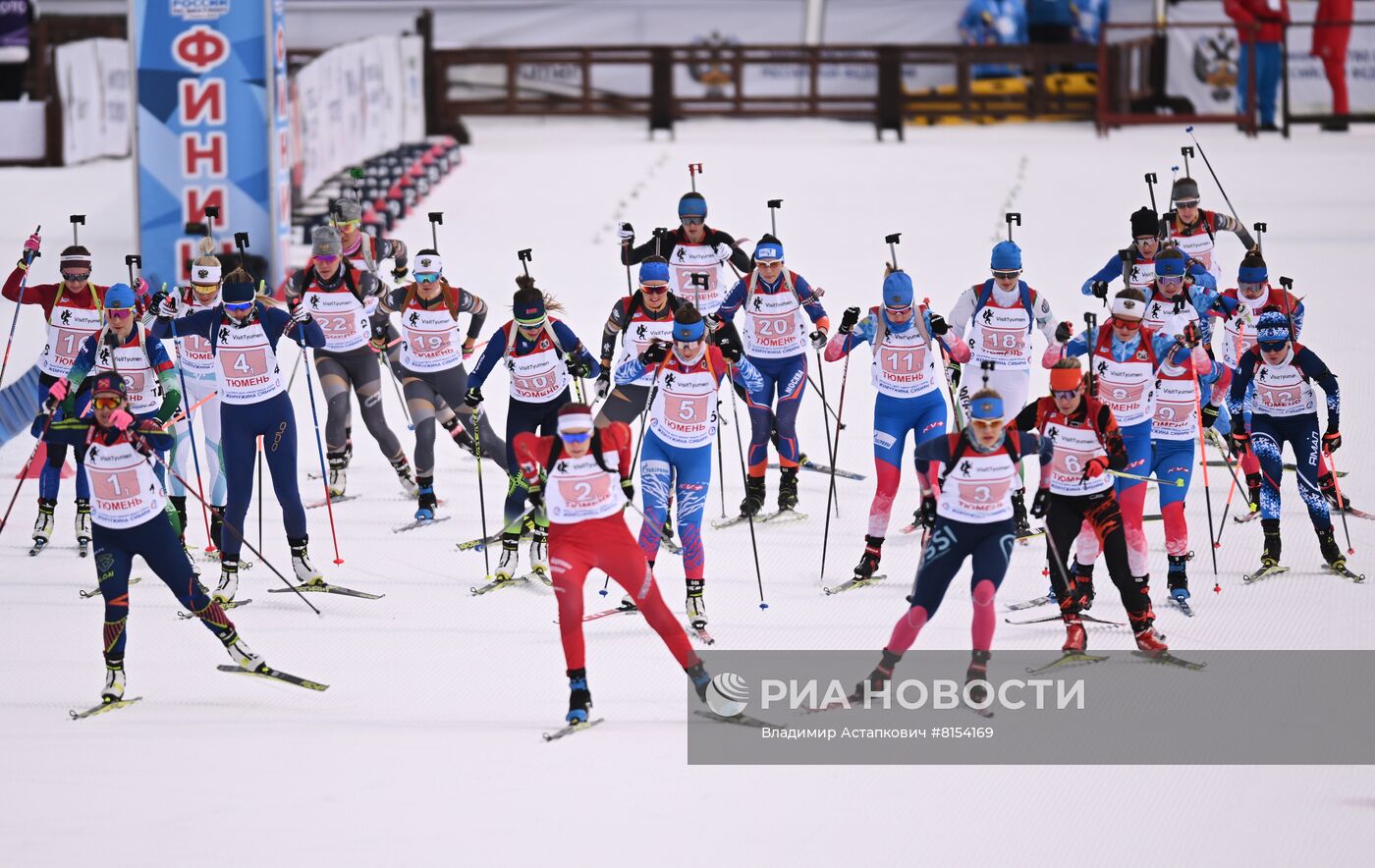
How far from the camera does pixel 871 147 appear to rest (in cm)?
2423

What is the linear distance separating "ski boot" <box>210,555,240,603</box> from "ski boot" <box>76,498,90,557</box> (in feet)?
4.66

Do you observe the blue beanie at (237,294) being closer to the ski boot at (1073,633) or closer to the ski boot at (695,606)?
the ski boot at (695,606)

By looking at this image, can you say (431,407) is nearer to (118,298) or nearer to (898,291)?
(118,298)

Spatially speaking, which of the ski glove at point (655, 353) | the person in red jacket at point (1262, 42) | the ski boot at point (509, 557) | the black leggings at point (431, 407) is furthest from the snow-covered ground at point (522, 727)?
the person in red jacket at point (1262, 42)

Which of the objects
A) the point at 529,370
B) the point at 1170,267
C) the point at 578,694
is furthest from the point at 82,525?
the point at 1170,267

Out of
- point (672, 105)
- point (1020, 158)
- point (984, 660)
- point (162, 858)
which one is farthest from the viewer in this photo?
point (672, 105)

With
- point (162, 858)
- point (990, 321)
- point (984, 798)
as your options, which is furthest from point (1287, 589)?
point (162, 858)

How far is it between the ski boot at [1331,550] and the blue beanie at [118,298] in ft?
22.6

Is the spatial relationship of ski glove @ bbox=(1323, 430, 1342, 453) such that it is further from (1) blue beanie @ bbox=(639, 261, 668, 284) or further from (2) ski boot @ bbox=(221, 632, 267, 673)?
(2) ski boot @ bbox=(221, 632, 267, 673)

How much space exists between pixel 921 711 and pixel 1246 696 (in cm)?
158

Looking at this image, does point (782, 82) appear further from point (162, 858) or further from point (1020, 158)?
point (162, 858)

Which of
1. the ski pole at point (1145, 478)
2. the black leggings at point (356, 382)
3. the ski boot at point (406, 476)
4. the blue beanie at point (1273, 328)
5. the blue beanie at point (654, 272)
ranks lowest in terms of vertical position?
the ski boot at point (406, 476)

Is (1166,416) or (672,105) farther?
(672,105)

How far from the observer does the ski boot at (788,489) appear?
38.8 ft
